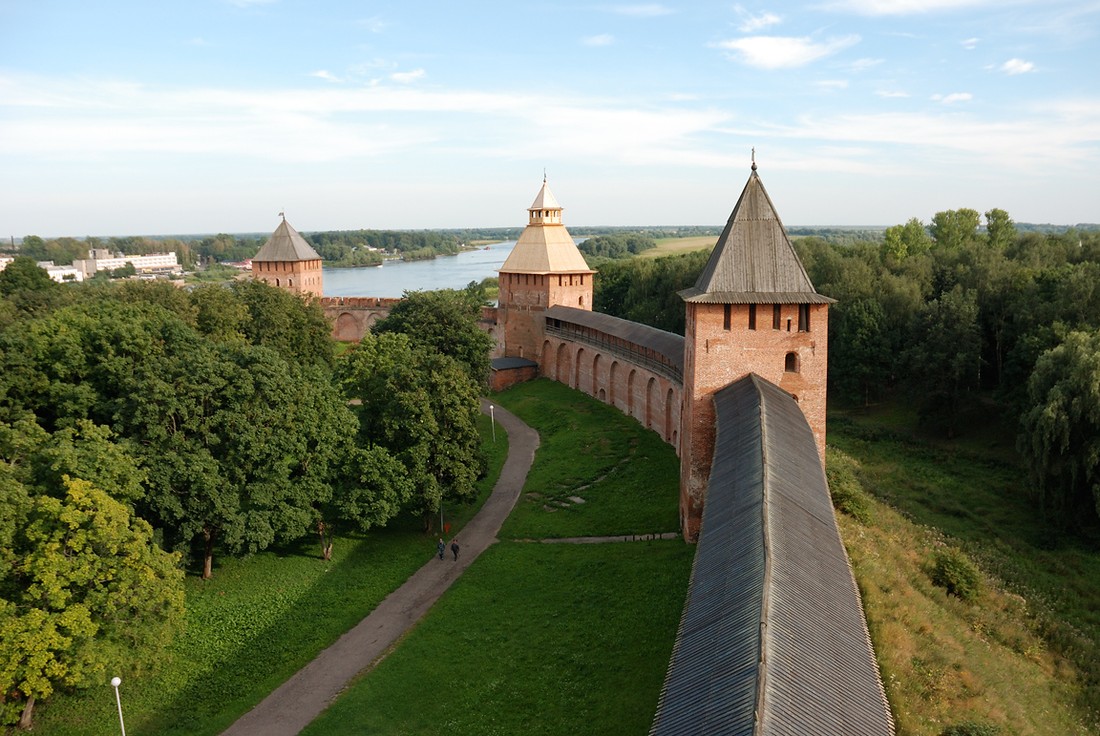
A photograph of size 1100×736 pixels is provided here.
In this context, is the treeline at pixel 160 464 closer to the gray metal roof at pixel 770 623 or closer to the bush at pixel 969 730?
the gray metal roof at pixel 770 623

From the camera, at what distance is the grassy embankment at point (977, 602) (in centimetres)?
1223

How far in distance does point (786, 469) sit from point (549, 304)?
97.4 feet

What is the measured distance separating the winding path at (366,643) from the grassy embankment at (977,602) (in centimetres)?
918

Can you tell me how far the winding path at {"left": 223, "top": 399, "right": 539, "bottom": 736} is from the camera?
14.5 metres

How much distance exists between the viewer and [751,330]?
18.7 meters

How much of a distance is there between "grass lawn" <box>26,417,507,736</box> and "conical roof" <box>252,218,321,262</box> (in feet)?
115

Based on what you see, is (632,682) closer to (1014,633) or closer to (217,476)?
(1014,633)

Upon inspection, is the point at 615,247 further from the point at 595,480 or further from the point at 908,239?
the point at 595,480

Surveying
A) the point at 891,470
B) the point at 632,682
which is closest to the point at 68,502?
the point at 632,682

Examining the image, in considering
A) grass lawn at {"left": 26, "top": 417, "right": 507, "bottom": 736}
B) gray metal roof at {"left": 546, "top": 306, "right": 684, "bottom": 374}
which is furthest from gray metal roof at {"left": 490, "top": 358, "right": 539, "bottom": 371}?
grass lawn at {"left": 26, "top": 417, "right": 507, "bottom": 736}

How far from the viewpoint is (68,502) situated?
1419 centimetres

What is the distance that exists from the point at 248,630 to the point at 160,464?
4102 mm

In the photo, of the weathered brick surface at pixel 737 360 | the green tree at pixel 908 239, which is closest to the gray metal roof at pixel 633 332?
the weathered brick surface at pixel 737 360

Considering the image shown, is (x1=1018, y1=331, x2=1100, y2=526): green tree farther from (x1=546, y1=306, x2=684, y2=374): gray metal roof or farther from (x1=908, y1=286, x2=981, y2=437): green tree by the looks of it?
(x1=546, y1=306, x2=684, y2=374): gray metal roof
